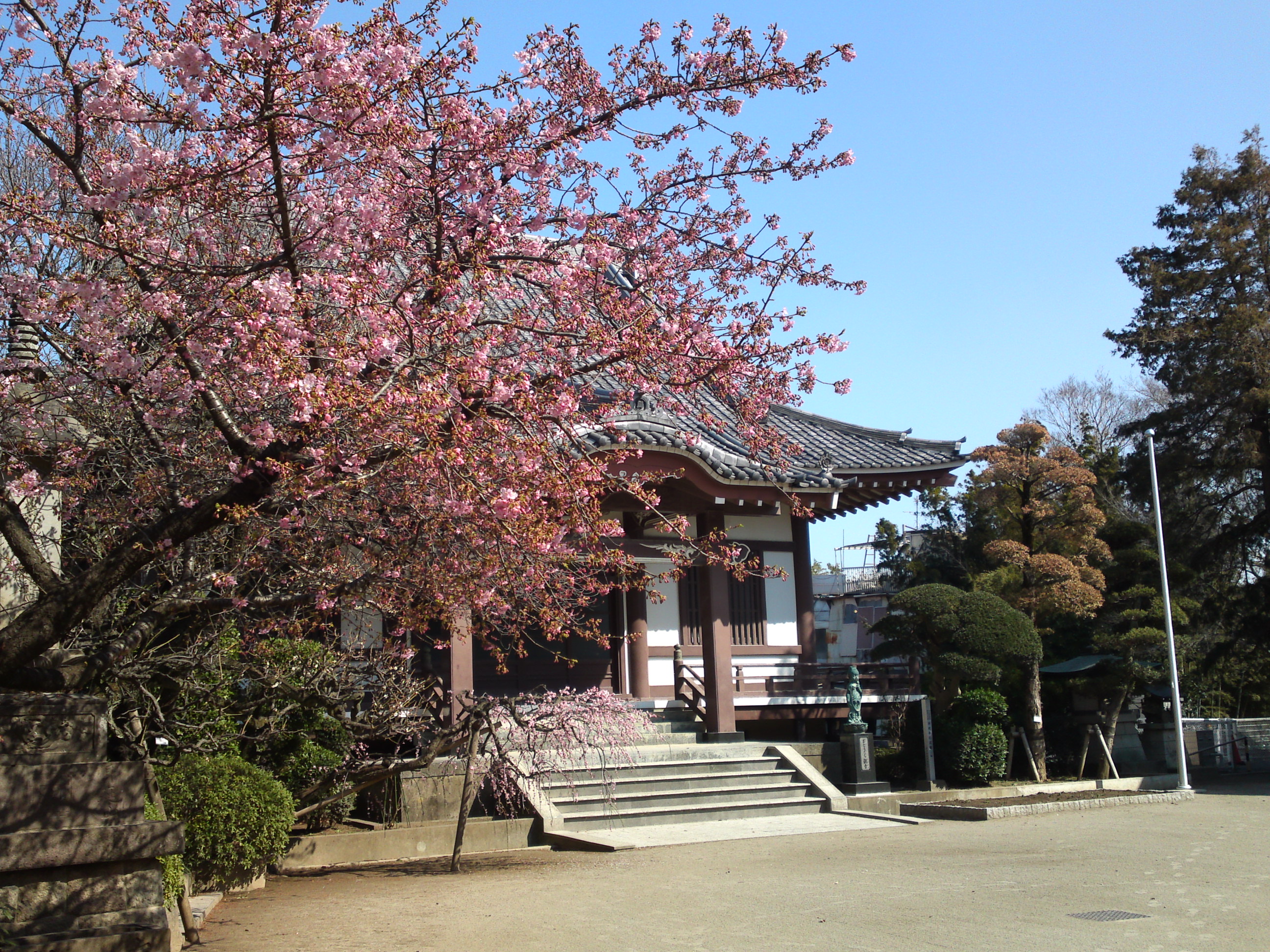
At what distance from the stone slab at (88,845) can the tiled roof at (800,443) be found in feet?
22.0

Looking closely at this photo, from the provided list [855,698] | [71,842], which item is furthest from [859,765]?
[71,842]

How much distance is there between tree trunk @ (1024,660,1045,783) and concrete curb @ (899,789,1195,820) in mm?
1621

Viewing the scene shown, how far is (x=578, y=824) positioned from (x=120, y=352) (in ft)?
24.9

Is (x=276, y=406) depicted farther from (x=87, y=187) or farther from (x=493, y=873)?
(x=493, y=873)

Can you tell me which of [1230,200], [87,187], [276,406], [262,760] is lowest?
[262,760]

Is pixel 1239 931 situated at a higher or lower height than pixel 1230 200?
lower

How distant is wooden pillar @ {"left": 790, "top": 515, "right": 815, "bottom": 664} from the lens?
16.3 meters

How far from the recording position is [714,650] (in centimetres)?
1395

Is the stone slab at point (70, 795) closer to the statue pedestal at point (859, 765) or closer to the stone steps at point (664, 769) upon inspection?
the stone steps at point (664, 769)

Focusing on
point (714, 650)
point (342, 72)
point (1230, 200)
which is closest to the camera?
point (342, 72)

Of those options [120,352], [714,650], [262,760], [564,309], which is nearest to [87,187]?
[120,352]

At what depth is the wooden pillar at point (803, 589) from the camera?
53.4 feet

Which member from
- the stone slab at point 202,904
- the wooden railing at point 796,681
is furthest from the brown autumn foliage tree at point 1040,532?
the stone slab at point 202,904

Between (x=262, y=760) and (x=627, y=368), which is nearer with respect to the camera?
(x=627, y=368)
